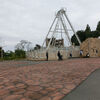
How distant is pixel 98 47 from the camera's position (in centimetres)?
2519

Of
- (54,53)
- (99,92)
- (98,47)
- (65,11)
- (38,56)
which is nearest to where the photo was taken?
(99,92)

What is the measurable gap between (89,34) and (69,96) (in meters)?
48.4

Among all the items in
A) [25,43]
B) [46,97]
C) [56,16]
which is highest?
[56,16]

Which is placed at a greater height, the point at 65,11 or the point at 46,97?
the point at 65,11

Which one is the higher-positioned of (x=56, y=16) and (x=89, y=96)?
(x=56, y=16)

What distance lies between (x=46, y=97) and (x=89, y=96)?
117 cm

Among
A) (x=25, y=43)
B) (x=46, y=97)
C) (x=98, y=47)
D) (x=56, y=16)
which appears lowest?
(x=46, y=97)

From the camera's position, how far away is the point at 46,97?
282 centimetres

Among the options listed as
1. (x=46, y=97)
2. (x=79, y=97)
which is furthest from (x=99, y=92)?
(x=46, y=97)

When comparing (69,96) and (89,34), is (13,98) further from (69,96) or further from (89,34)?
(89,34)

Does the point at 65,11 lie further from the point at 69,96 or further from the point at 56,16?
the point at 69,96

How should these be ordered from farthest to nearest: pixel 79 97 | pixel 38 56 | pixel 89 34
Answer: pixel 89 34
pixel 38 56
pixel 79 97

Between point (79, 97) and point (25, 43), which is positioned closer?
point (79, 97)

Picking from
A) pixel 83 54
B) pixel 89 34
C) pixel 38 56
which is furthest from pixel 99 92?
pixel 89 34
